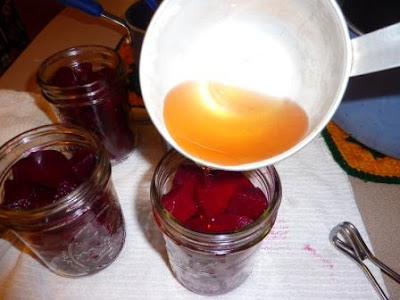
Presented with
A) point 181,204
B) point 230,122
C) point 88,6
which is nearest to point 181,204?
point 181,204

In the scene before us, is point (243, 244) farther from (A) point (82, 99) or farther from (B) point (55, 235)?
(A) point (82, 99)

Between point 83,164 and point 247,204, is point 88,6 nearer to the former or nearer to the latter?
point 83,164

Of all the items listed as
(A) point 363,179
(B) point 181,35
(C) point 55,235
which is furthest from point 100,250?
(A) point 363,179

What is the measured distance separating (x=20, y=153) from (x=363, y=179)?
1.58ft

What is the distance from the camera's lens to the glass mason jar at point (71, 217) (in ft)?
1.27

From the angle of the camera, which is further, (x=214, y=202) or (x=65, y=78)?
(x=65, y=78)

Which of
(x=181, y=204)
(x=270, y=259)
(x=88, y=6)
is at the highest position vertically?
(x=88, y=6)

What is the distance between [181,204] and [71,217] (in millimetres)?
119

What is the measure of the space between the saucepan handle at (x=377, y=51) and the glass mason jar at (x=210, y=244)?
0.15 meters

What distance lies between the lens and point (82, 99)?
1.71ft

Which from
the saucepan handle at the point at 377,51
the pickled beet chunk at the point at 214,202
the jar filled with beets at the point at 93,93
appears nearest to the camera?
the saucepan handle at the point at 377,51

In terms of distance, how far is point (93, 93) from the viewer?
52 centimetres

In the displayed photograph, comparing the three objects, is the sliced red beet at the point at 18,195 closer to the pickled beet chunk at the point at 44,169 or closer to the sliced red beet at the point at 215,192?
the pickled beet chunk at the point at 44,169

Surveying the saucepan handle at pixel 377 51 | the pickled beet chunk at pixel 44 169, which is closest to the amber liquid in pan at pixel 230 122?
the saucepan handle at pixel 377 51
